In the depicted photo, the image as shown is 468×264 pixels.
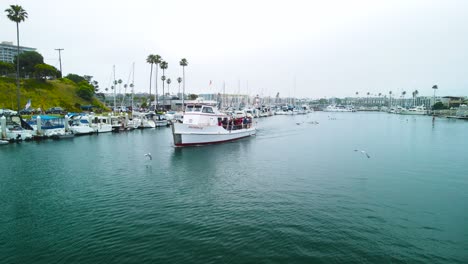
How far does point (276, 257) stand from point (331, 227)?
505 centimetres

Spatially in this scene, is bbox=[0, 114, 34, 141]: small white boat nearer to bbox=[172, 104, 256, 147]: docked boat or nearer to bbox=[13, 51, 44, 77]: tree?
bbox=[172, 104, 256, 147]: docked boat

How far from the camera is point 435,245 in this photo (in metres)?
15.4

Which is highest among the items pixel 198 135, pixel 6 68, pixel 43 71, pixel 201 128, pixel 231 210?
pixel 6 68

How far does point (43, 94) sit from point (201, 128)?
7750 centimetres

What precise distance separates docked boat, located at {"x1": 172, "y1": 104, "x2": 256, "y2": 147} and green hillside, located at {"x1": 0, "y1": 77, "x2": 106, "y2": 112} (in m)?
63.7

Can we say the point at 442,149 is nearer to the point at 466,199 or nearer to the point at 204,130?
the point at 466,199

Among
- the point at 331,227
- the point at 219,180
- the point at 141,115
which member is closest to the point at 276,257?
the point at 331,227

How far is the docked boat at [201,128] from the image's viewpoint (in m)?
46.3

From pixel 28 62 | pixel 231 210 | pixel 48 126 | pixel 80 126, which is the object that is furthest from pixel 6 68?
pixel 231 210

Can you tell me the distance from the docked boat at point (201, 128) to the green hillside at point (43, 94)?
63.7 metres

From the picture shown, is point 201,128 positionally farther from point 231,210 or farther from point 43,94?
point 43,94

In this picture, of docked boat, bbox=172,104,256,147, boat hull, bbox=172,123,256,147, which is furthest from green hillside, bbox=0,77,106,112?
boat hull, bbox=172,123,256,147

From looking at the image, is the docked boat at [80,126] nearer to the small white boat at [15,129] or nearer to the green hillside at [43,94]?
the small white boat at [15,129]

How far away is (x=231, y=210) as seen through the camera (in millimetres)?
20000
